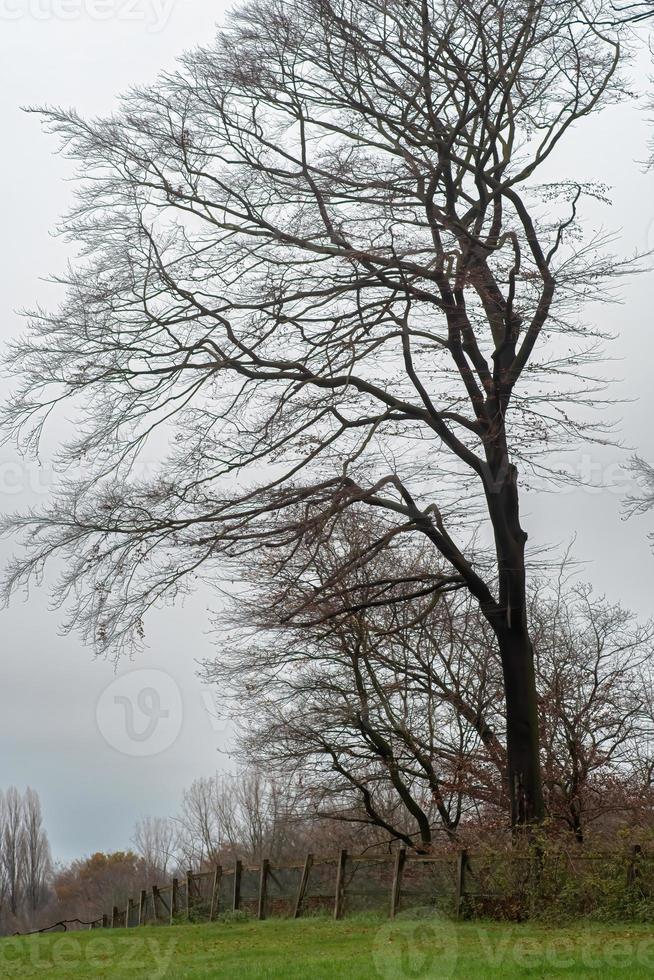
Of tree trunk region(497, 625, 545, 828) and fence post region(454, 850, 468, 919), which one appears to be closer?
tree trunk region(497, 625, 545, 828)

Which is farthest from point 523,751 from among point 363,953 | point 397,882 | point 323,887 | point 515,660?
point 323,887

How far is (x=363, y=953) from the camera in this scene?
437 inches

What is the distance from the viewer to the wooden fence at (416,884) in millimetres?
14031

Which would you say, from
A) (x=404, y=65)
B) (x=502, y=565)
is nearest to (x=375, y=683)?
(x=502, y=565)

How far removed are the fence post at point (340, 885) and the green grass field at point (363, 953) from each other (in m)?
1.12

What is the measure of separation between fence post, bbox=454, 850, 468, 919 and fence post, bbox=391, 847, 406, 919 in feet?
5.55

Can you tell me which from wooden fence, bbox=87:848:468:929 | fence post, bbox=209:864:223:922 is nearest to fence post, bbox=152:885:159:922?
wooden fence, bbox=87:848:468:929

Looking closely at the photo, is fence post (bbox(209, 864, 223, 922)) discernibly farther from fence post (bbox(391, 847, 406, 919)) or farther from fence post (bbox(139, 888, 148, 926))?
fence post (bbox(391, 847, 406, 919))

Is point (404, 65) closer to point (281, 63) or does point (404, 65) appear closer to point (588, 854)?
point (281, 63)

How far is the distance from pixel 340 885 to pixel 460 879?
3.83m

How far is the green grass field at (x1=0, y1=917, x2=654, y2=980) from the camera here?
941cm

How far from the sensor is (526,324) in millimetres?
14945

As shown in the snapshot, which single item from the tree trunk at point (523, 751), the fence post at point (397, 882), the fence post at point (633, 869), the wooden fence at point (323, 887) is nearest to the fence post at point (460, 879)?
the wooden fence at point (323, 887)

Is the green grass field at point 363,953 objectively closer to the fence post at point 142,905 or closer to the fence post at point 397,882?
the fence post at point 397,882
